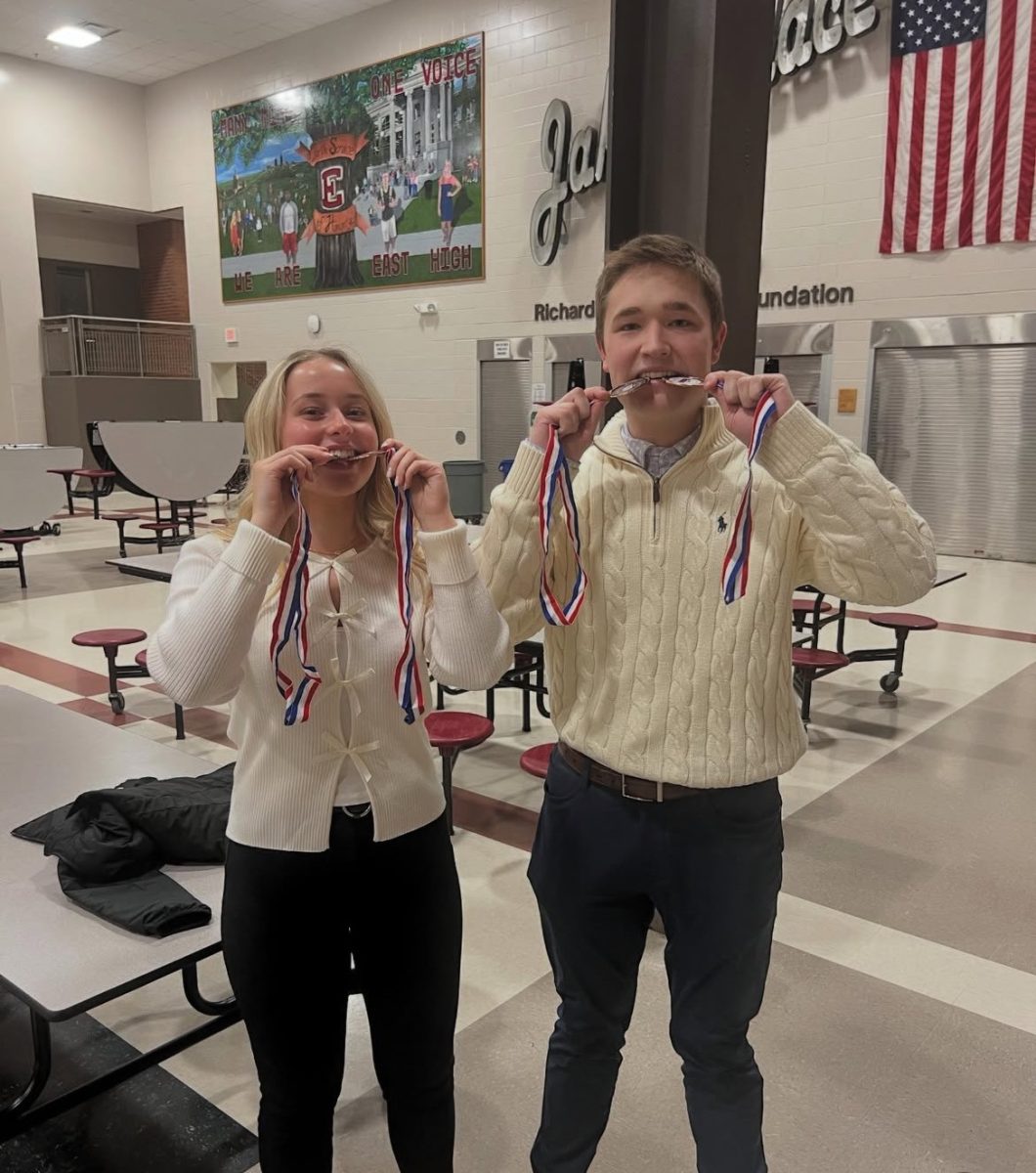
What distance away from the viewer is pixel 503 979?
98.3 inches

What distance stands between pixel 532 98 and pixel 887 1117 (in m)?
11.7

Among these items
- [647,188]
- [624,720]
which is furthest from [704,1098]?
[647,188]

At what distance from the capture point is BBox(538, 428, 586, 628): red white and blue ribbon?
141 cm

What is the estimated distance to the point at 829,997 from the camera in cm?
242

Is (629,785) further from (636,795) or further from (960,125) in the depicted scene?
(960,125)

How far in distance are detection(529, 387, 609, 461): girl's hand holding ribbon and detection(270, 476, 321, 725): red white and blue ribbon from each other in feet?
1.21

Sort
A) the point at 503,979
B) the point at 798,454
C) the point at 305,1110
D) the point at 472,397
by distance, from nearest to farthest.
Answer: the point at 798,454, the point at 305,1110, the point at 503,979, the point at 472,397

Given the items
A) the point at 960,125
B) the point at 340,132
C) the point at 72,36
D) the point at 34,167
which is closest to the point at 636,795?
the point at 960,125

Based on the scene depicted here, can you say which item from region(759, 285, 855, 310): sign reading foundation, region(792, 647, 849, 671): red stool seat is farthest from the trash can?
region(792, 647, 849, 671): red stool seat

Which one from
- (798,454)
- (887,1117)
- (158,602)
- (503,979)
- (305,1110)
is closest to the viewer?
(798,454)

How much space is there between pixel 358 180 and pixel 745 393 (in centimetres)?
1333

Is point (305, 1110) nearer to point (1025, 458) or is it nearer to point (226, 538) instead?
point (226, 538)

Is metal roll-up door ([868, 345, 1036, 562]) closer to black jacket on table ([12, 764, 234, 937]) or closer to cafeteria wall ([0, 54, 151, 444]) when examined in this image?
black jacket on table ([12, 764, 234, 937])

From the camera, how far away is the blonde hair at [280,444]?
4.89 ft
